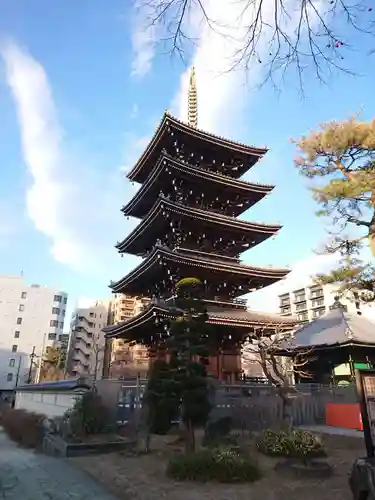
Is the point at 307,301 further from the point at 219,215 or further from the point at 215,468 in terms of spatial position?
the point at 215,468

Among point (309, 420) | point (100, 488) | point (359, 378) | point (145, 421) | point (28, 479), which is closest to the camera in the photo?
point (359, 378)

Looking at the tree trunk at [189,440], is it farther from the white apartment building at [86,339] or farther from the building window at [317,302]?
the building window at [317,302]

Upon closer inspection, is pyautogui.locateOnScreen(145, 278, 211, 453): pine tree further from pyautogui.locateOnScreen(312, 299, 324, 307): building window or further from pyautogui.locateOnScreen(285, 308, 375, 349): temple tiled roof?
pyautogui.locateOnScreen(312, 299, 324, 307): building window

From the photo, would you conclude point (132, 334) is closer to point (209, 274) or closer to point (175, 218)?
point (209, 274)

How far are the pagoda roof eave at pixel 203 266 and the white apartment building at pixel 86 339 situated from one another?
169 feet

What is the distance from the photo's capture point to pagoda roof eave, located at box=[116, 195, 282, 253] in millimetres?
19984

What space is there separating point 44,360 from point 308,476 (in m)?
59.3

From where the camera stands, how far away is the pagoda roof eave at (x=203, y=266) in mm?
18719

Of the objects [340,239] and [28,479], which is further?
[340,239]

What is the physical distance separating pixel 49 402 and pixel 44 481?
1365 centimetres

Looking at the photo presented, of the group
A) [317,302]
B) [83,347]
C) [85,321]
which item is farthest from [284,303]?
[83,347]

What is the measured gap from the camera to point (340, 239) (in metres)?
14.0

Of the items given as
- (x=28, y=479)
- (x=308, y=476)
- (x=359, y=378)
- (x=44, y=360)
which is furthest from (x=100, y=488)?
(x=44, y=360)

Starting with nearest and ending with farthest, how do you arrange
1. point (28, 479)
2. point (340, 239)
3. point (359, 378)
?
1. point (359, 378)
2. point (28, 479)
3. point (340, 239)
